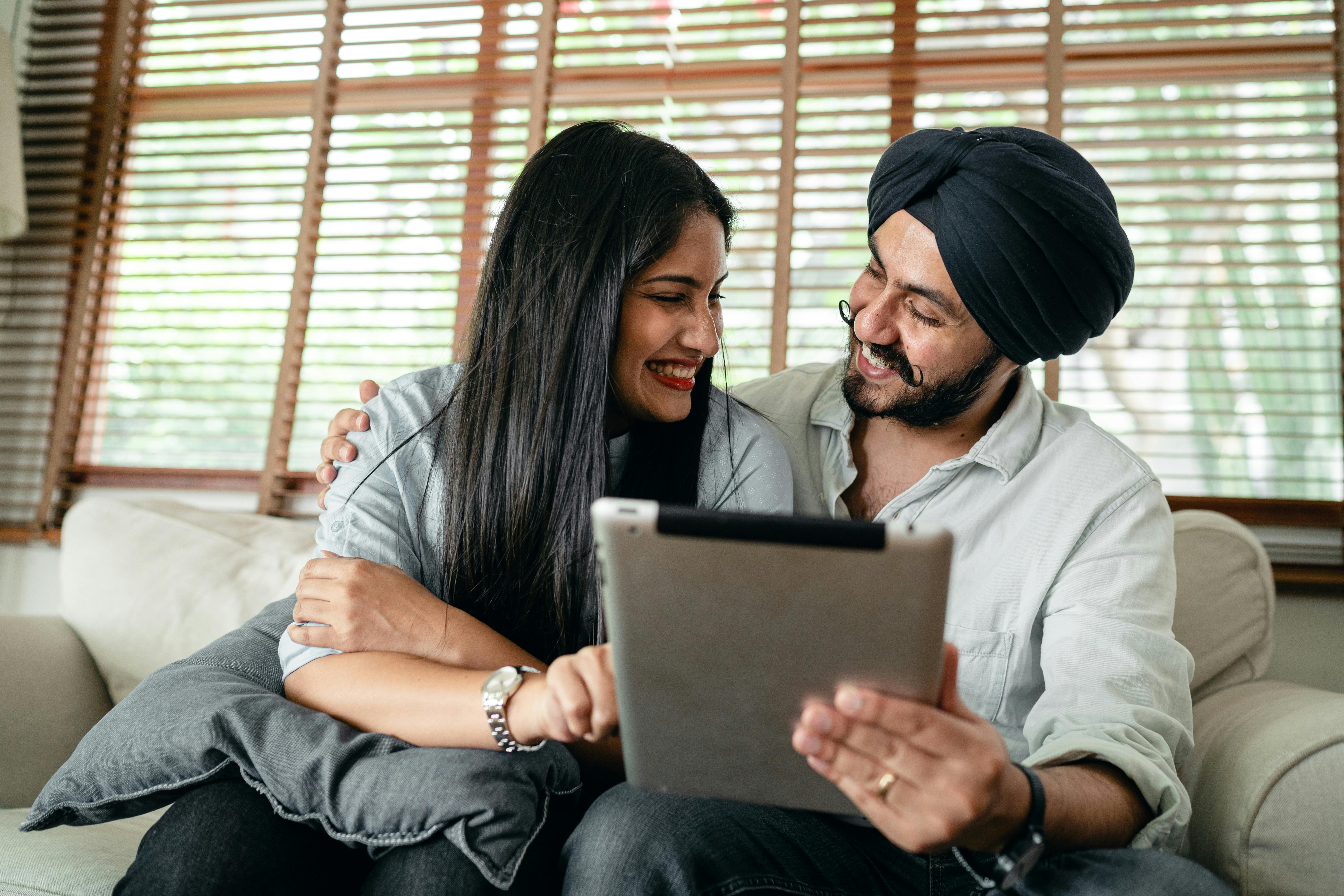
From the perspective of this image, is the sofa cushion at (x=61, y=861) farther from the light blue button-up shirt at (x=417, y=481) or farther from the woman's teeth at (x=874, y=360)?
the woman's teeth at (x=874, y=360)

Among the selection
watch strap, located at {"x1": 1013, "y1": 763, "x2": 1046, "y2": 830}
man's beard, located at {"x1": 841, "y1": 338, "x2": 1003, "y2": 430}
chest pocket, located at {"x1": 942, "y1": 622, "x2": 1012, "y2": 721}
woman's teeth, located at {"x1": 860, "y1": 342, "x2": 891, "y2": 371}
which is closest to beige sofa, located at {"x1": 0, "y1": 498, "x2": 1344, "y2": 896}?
chest pocket, located at {"x1": 942, "y1": 622, "x2": 1012, "y2": 721}

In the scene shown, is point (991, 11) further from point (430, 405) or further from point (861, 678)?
point (861, 678)

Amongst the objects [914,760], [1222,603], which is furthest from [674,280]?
[1222,603]

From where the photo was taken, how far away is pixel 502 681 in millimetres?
926

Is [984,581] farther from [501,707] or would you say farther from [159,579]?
[159,579]

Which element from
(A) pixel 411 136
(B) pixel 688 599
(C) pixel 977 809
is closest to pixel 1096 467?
(C) pixel 977 809

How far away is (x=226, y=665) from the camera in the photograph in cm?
107

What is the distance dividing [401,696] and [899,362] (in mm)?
777

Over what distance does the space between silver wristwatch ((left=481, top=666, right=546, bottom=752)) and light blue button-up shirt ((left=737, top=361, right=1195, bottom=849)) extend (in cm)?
52

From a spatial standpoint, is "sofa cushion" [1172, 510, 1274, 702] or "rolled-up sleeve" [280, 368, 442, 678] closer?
"rolled-up sleeve" [280, 368, 442, 678]

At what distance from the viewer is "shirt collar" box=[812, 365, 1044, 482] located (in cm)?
127

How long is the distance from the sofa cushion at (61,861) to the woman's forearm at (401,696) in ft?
0.88

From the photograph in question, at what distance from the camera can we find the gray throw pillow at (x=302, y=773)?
84 cm

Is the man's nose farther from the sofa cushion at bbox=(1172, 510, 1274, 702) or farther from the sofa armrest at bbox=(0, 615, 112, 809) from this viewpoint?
the sofa armrest at bbox=(0, 615, 112, 809)
